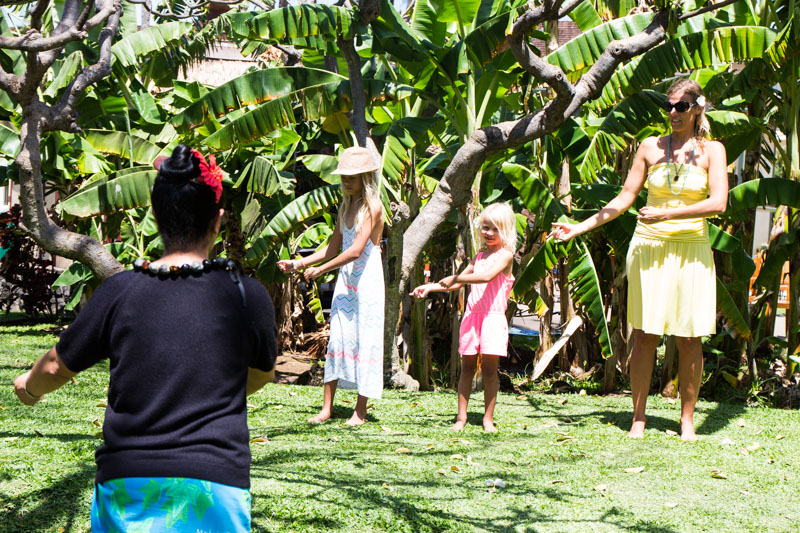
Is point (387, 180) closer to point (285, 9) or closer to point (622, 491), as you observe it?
point (285, 9)

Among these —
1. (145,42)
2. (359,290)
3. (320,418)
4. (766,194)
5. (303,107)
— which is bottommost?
(320,418)

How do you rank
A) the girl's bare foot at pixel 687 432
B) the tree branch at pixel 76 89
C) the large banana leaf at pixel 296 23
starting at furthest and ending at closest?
the large banana leaf at pixel 296 23, the tree branch at pixel 76 89, the girl's bare foot at pixel 687 432

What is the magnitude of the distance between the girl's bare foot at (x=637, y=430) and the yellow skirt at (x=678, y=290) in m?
0.67

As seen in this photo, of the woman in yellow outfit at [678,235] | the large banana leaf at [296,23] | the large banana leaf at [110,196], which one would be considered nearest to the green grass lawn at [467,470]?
the woman in yellow outfit at [678,235]

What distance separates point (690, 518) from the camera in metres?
3.81

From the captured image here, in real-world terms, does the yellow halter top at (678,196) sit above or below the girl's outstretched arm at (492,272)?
above

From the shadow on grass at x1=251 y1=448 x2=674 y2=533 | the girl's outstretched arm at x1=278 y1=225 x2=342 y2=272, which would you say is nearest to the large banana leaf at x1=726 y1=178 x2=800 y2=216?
the girl's outstretched arm at x1=278 y1=225 x2=342 y2=272

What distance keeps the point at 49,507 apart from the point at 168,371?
2001mm

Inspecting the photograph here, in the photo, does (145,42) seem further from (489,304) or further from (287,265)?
(489,304)

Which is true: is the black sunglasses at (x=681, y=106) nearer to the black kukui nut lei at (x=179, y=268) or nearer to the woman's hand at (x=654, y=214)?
the woman's hand at (x=654, y=214)

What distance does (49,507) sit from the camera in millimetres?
3643

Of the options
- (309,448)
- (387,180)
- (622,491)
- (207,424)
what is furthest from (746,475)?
(387,180)

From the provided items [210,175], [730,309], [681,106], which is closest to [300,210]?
[730,309]

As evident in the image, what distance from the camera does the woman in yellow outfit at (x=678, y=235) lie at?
203 inches
